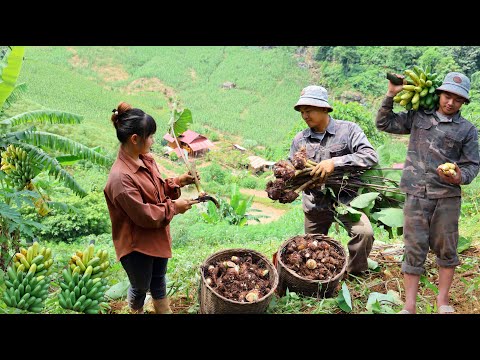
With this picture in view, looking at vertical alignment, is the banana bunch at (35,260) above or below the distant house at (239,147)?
below

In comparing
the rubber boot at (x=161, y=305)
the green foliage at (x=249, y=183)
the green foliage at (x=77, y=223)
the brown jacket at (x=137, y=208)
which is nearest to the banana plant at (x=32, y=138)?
the brown jacket at (x=137, y=208)

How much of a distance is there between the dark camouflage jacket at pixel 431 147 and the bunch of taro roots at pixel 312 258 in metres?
0.57

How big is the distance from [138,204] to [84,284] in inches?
18.7

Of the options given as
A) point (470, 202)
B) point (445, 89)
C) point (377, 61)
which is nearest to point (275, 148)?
point (377, 61)

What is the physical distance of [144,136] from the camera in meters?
2.20

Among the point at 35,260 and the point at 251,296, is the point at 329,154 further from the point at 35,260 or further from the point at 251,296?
the point at 35,260

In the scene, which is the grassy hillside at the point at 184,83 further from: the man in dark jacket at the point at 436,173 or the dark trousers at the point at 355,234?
the man in dark jacket at the point at 436,173

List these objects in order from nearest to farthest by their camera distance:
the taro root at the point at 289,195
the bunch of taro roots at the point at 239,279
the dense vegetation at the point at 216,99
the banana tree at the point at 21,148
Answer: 1. the bunch of taro roots at the point at 239,279
2. the taro root at the point at 289,195
3. the banana tree at the point at 21,148
4. the dense vegetation at the point at 216,99

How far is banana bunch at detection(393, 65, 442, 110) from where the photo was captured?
2.30m

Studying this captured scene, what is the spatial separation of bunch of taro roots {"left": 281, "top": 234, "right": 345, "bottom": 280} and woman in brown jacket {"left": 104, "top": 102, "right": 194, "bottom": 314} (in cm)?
72

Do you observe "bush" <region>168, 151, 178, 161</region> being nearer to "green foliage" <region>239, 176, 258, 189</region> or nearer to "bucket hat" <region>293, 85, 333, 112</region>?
"green foliage" <region>239, 176, 258, 189</region>

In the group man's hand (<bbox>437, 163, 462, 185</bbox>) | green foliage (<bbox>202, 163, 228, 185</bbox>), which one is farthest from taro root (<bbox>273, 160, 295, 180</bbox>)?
green foliage (<bbox>202, 163, 228, 185</bbox>)

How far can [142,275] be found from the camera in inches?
91.4

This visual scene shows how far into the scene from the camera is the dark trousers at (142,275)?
7.52ft
